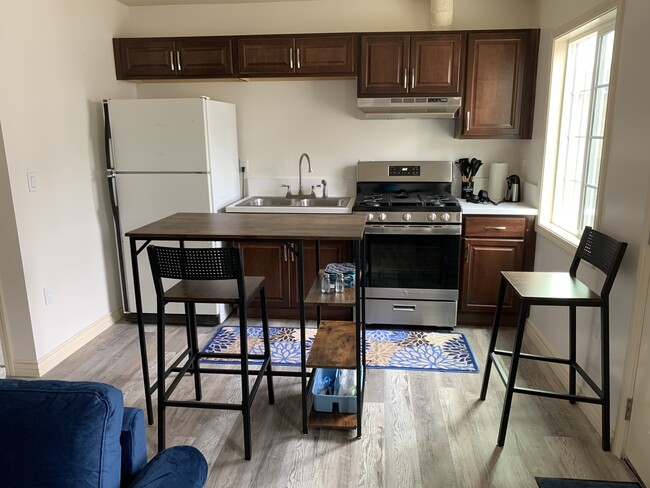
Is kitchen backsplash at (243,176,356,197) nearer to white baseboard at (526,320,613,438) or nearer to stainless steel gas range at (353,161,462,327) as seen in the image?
stainless steel gas range at (353,161,462,327)

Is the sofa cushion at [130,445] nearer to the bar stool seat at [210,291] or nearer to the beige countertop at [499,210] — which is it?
the bar stool seat at [210,291]

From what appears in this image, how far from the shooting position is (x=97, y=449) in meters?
1.18

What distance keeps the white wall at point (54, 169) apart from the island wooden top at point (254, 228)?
107 centimetres

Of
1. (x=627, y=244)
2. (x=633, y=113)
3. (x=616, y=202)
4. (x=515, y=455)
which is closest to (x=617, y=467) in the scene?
(x=515, y=455)

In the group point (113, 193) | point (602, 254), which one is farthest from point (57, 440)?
point (113, 193)

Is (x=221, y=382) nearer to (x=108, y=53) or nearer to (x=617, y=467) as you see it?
(x=617, y=467)

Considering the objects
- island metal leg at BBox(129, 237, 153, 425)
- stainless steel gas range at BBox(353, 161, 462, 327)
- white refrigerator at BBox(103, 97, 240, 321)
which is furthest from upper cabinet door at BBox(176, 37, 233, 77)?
island metal leg at BBox(129, 237, 153, 425)

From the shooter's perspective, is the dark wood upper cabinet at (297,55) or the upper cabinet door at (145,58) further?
the upper cabinet door at (145,58)

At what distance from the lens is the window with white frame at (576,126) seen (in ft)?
9.05

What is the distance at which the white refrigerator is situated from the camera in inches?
138

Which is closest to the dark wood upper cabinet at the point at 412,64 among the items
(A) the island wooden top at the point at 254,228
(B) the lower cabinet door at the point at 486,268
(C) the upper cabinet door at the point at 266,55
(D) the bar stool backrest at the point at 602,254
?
(C) the upper cabinet door at the point at 266,55

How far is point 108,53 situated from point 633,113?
3.52 metres

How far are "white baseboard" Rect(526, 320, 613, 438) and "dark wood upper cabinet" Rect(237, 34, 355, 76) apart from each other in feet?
7.55

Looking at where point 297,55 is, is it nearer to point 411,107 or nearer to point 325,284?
point 411,107
